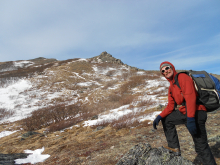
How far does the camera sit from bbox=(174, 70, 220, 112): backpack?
7.41 ft

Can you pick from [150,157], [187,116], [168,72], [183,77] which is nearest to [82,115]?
[150,157]

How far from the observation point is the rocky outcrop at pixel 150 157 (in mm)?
2445

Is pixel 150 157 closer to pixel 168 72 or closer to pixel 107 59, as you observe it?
pixel 168 72

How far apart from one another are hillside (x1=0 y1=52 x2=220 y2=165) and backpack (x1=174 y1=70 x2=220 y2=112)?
6.29ft

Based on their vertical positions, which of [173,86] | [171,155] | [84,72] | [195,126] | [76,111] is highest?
[84,72]

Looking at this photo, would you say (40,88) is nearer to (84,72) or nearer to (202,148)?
(84,72)

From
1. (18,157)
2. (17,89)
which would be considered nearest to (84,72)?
(17,89)

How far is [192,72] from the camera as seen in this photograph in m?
2.49

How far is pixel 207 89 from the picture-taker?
226 cm

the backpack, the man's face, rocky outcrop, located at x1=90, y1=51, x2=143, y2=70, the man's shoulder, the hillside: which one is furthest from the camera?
rocky outcrop, located at x1=90, y1=51, x2=143, y2=70

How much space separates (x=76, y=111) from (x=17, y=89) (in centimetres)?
1947

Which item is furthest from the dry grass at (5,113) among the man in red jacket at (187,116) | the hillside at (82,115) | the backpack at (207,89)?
the backpack at (207,89)

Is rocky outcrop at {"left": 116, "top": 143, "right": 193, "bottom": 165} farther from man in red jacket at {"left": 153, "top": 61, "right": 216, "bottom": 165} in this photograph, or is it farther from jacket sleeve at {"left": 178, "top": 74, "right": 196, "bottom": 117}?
jacket sleeve at {"left": 178, "top": 74, "right": 196, "bottom": 117}

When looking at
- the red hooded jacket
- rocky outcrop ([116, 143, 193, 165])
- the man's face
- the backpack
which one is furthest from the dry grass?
the backpack
